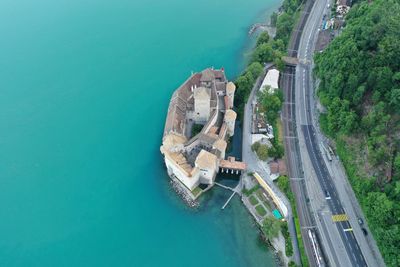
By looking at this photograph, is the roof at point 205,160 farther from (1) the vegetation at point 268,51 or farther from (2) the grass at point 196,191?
(1) the vegetation at point 268,51

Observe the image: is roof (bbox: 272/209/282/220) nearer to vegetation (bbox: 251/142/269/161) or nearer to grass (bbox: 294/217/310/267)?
grass (bbox: 294/217/310/267)

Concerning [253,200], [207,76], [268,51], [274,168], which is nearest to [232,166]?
[253,200]

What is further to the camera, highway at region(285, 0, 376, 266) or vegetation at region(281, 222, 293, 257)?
vegetation at region(281, 222, 293, 257)

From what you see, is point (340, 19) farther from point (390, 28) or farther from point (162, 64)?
point (162, 64)

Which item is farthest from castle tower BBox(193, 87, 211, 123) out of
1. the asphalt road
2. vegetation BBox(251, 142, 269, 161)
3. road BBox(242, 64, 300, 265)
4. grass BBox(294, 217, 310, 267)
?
grass BBox(294, 217, 310, 267)

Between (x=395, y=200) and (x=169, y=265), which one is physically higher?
(x=395, y=200)

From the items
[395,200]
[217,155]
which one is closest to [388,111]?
[395,200]

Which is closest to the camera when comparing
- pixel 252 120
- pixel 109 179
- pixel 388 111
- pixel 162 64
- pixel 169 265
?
pixel 169 265
